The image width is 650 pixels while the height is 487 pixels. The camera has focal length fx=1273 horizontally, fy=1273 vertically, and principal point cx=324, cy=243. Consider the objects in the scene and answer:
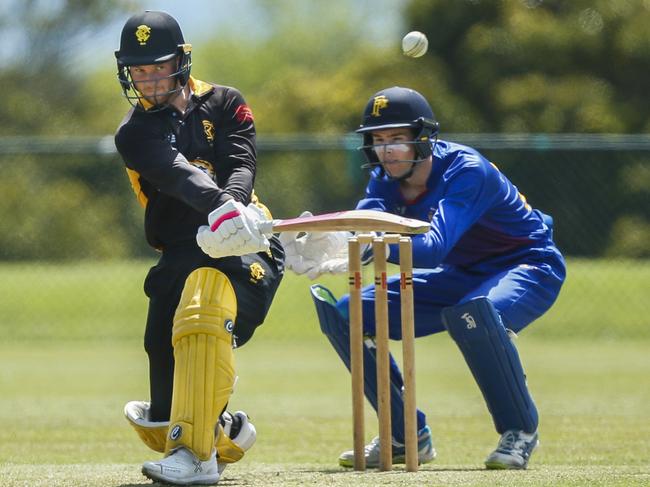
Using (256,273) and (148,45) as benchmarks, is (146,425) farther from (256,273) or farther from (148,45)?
(148,45)

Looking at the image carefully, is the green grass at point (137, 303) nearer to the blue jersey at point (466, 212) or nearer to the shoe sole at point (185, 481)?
the blue jersey at point (466, 212)

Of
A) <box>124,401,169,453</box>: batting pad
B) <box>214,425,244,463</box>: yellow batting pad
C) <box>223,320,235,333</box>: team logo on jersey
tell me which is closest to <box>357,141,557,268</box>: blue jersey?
<box>223,320,235,333</box>: team logo on jersey

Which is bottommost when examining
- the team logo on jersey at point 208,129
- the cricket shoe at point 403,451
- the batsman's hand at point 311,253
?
the cricket shoe at point 403,451

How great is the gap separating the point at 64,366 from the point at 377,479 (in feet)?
20.6

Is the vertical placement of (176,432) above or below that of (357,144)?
below

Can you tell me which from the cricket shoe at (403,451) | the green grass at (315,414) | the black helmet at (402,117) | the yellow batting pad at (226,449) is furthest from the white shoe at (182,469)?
the black helmet at (402,117)

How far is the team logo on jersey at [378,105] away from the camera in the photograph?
544 cm

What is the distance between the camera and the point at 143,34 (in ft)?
15.5

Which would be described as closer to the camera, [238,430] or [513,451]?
[238,430]

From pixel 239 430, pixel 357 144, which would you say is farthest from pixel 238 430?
pixel 357 144

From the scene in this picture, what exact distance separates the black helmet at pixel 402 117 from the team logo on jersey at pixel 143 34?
1.10m

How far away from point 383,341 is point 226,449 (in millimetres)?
744

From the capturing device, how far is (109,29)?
1344 inches

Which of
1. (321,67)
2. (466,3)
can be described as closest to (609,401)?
(466,3)
